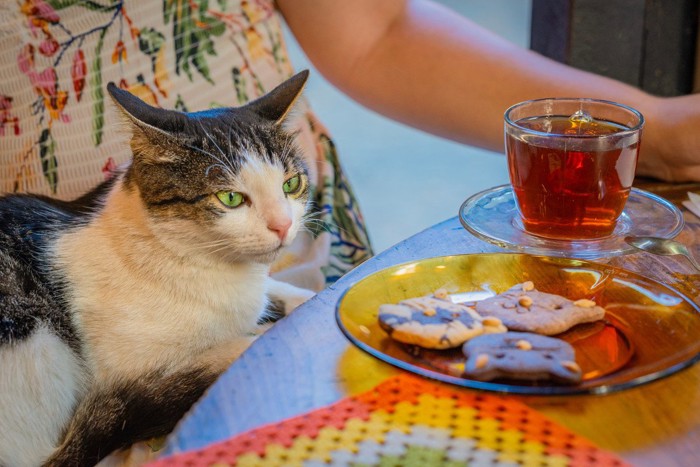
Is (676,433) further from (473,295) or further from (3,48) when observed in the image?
(3,48)

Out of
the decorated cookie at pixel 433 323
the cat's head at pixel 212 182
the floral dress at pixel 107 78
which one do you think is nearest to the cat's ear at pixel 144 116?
the cat's head at pixel 212 182

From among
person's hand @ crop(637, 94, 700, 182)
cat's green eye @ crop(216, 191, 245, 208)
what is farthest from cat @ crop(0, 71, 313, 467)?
person's hand @ crop(637, 94, 700, 182)

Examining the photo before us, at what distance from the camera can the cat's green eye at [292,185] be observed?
93 cm

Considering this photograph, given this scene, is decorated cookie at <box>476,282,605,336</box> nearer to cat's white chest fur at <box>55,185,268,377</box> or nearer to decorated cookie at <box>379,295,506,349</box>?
decorated cookie at <box>379,295,506,349</box>

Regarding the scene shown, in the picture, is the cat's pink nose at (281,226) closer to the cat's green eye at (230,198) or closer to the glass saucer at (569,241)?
the cat's green eye at (230,198)

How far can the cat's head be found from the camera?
870 mm

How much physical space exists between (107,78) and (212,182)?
392mm

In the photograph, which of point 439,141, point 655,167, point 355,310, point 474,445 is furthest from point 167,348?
point 439,141

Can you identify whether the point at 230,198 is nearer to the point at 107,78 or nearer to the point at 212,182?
the point at 212,182

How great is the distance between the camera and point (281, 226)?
872mm

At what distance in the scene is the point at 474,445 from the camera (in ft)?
1.66

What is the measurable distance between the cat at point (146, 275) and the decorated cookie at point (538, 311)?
0.32 m

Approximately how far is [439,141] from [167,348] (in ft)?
7.35

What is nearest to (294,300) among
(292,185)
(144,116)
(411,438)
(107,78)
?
(292,185)
